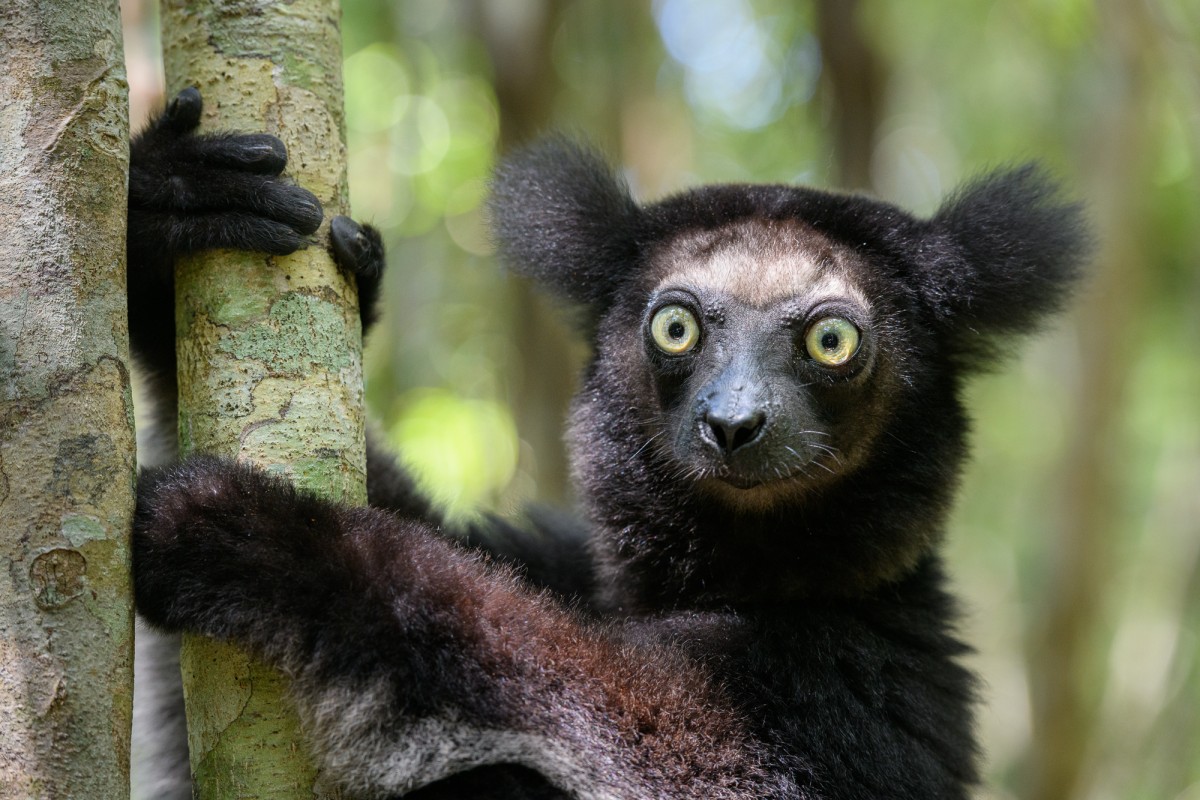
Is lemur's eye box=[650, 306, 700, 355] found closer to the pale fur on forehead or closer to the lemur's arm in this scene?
the pale fur on forehead

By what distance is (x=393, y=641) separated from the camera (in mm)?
2314

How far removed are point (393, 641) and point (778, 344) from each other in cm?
135

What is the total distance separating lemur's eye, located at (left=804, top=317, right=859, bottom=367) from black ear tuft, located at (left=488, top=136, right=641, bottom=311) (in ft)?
2.44

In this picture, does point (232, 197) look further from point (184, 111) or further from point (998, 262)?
point (998, 262)

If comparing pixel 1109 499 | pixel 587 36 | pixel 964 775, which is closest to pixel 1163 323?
pixel 1109 499

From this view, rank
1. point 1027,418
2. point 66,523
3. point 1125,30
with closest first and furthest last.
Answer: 1. point 66,523
2. point 1125,30
3. point 1027,418

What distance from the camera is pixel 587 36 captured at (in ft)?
29.0

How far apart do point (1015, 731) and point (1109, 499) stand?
3861mm

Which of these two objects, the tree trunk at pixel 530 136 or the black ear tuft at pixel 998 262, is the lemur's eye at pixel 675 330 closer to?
the black ear tuft at pixel 998 262

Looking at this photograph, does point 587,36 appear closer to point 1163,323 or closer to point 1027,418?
point 1163,323

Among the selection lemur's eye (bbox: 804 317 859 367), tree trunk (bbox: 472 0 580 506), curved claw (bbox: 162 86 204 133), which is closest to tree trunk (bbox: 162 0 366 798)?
curved claw (bbox: 162 86 204 133)

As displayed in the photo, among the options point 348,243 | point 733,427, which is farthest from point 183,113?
point 733,427

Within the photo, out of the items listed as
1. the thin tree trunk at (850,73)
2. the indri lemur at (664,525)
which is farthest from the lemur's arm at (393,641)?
the thin tree trunk at (850,73)

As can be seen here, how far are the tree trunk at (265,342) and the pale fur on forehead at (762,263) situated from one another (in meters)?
1.10
